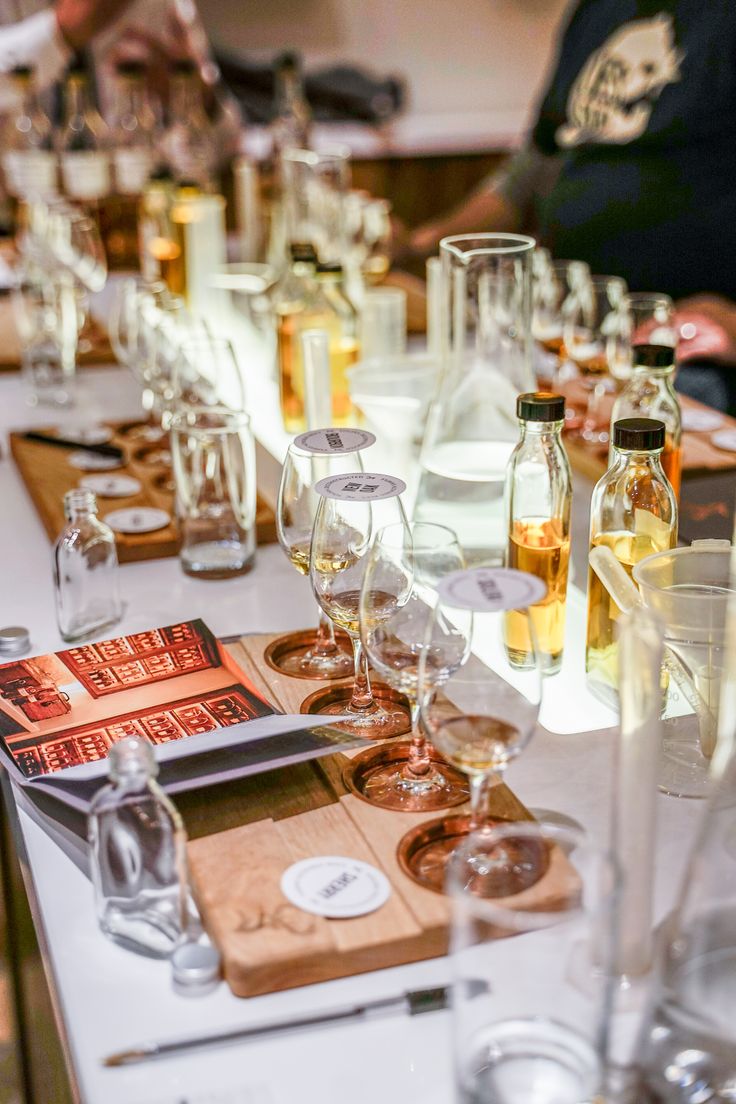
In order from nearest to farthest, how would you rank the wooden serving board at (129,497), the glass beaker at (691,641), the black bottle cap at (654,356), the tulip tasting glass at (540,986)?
the tulip tasting glass at (540,986) < the glass beaker at (691,641) < the black bottle cap at (654,356) < the wooden serving board at (129,497)

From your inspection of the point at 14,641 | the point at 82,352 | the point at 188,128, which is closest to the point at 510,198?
the point at 188,128

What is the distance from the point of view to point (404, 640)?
3.07 feet

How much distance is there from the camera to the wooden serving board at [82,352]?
2.34 m

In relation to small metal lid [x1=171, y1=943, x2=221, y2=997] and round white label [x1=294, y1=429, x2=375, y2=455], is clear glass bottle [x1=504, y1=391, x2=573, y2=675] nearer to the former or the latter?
round white label [x1=294, y1=429, x2=375, y2=455]

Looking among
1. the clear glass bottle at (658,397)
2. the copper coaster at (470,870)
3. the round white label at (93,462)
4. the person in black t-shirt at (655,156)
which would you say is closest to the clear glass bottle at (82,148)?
the person in black t-shirt at (655,156)

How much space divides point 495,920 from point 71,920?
1.29 feet

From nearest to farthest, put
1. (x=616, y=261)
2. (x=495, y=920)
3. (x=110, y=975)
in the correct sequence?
(x=495, y=920), (x=110, y=975), (x=616, y=261)

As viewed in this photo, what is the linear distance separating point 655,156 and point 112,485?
1.67m

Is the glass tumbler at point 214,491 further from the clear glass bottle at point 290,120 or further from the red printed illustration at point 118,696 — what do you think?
the clear glass bottle at point 290,120

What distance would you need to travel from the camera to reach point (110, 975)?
805 mm

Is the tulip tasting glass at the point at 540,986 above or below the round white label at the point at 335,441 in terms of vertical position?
below

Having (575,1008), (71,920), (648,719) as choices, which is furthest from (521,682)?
(71,920)

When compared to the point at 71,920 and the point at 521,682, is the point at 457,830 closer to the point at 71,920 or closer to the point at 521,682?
the point at 521,682

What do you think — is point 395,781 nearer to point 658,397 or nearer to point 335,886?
point 335,886
